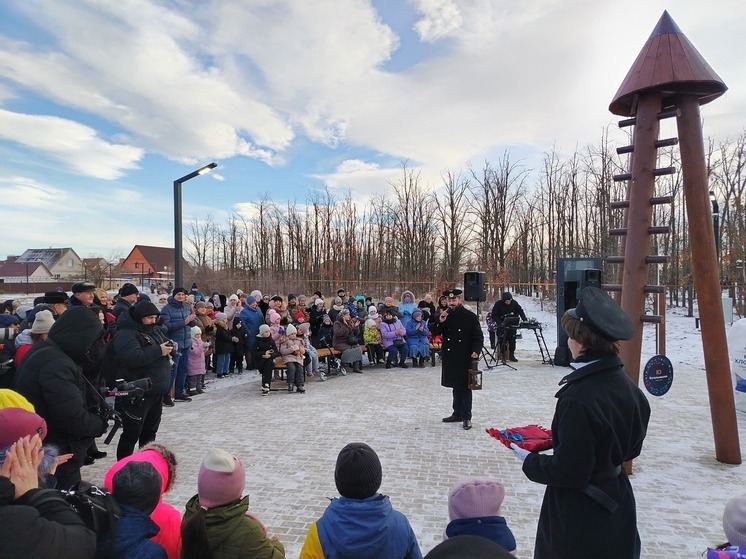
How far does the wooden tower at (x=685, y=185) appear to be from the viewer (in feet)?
16.2

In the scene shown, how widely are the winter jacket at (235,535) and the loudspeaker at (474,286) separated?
10249 millimetres

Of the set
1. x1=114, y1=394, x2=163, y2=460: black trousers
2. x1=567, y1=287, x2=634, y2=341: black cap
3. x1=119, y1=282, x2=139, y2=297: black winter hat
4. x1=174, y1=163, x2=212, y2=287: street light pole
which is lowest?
x1=114, y1=394, x2=163, y2=460: black trousers

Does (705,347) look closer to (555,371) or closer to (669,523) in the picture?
(669,523)

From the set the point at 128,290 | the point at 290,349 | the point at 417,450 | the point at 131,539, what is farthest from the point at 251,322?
the point at 131,539

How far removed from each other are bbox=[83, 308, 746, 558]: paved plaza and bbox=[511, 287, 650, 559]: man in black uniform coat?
5.37 ft

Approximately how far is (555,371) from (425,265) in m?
19.7

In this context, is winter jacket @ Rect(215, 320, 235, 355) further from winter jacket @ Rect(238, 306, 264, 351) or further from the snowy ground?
the snowy ground

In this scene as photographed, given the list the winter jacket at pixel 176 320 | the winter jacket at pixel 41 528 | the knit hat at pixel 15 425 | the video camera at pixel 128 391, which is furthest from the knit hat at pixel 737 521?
the winter jacket at pixel 176 320

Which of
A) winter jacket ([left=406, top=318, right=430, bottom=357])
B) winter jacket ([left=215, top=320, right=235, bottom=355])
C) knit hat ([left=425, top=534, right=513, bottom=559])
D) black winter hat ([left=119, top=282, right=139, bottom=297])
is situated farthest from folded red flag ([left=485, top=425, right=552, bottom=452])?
winter jacket ([left=406, top=318, right=430, bottom=357])

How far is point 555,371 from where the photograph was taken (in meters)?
11.4

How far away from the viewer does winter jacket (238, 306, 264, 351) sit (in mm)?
10625

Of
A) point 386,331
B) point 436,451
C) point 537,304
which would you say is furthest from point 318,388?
point 537,304

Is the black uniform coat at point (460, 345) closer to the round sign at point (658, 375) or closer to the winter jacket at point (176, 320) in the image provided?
the round sign at point (658, 375)

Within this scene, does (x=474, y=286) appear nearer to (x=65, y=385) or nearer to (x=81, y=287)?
(x=81, y=287)
